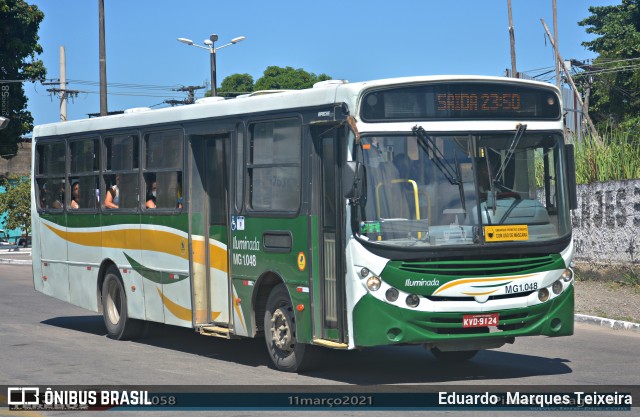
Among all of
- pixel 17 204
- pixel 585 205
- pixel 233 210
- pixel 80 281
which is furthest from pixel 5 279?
pixel 17 204

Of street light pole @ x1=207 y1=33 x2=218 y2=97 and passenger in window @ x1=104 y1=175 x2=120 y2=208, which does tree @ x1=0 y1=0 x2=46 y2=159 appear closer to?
street light pole @ x1=207 y1=33 x2=218 y2=97

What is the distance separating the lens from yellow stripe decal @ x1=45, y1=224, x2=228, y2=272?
46.2 feet

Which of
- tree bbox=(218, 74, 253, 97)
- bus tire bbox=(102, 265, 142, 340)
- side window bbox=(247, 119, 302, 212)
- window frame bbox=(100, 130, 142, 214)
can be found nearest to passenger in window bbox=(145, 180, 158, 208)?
window frame bbox=(100, 130, 142, 214)

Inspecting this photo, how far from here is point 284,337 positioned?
12.7 m

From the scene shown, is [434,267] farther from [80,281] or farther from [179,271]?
[80,281]

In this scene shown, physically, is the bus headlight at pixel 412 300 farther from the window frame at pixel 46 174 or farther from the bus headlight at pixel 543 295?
the window frame at pixel 46 174

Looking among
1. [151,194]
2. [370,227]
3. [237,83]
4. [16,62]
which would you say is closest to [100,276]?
[151,194]

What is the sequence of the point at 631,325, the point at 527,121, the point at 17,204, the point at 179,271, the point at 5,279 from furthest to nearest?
the point at 17,204
the point at 5,279
the point at 631,325
the point at 179,271
the point at 527,121

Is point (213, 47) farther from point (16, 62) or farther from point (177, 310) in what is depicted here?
point (177, 310)

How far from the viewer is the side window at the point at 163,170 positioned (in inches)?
588

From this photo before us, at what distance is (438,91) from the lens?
38.3 feet

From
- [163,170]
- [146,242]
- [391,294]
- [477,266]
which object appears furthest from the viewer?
[146,242]

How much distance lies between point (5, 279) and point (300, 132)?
19867mm

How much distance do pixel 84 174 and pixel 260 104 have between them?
5.37m
